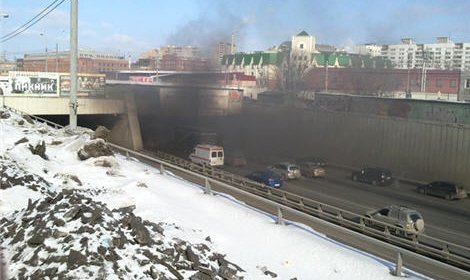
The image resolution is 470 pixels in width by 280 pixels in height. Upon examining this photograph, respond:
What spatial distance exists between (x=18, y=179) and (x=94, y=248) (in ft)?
16.0

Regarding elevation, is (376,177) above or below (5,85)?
below

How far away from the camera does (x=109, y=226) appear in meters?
6.04

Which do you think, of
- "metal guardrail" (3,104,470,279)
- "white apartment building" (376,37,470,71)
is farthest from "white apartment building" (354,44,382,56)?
"metal guardrail" (3,104,470,279)

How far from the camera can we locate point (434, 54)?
3378 inches

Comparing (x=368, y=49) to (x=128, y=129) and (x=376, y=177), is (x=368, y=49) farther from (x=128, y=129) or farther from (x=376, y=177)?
(x=376, y=177)

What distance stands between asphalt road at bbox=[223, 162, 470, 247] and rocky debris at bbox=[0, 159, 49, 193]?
17481 mm

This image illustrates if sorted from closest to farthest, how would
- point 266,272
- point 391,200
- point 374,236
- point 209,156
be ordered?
1. point 266,272
2. point 374,236
3. point 391,200
4. point 209,156

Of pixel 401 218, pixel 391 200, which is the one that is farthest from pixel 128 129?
pixel 401 218

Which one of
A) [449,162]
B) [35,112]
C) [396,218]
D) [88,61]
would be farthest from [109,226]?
[88,61]

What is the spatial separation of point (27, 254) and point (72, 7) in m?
13.8

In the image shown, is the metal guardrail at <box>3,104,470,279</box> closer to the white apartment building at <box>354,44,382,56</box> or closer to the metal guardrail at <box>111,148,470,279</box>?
the metal guardrail at <box>111,148,470,279</box>

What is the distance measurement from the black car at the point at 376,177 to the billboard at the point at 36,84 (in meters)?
26.1

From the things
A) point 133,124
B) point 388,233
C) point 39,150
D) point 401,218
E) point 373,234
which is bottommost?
point 401,218

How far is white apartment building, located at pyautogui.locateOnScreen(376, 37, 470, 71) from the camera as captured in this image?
8194 cm
